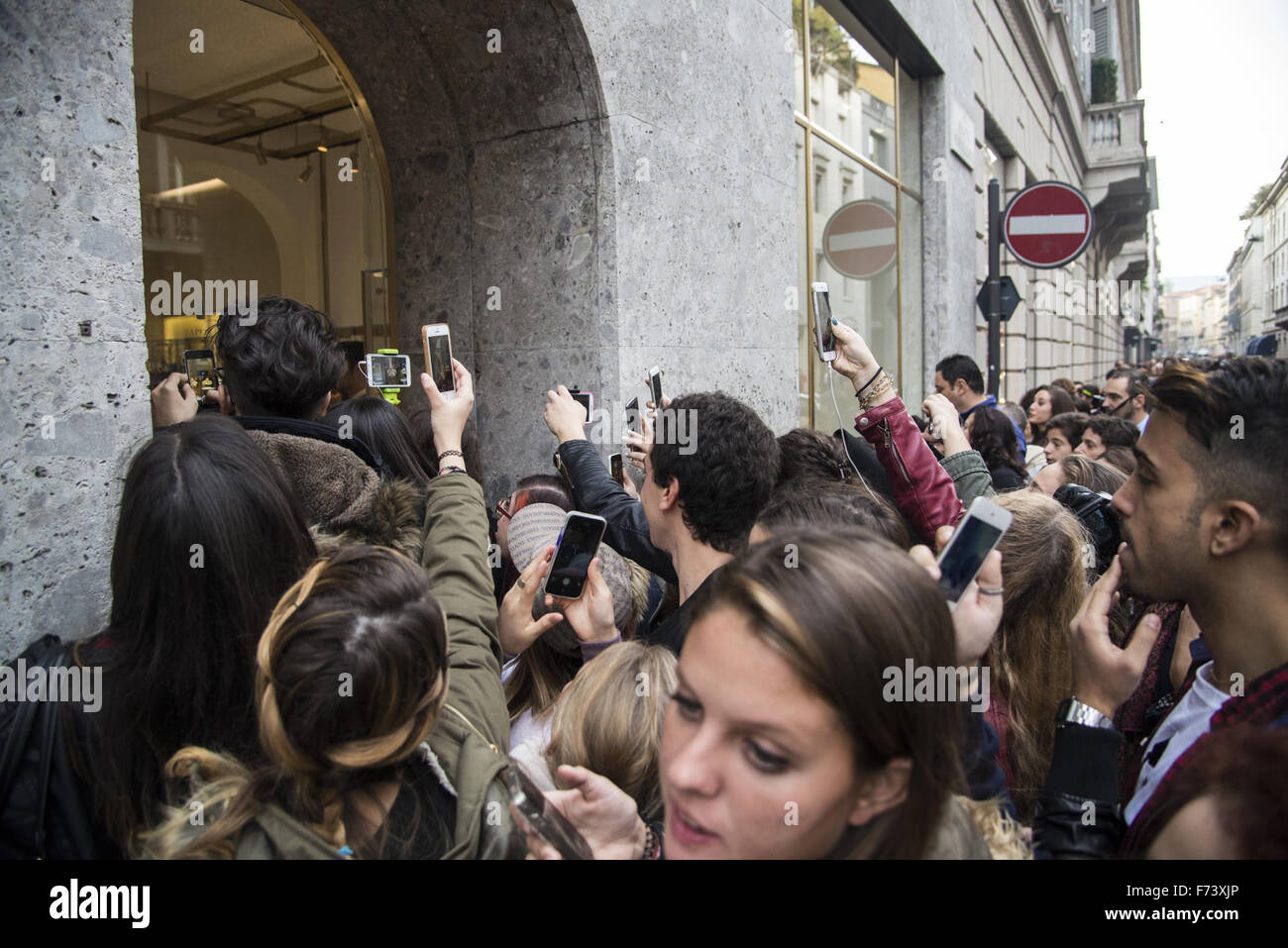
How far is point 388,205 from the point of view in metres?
4.34

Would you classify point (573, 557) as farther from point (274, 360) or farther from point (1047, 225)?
point (1047, 225)

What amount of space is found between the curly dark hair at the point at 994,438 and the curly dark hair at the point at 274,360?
3781 millimetres

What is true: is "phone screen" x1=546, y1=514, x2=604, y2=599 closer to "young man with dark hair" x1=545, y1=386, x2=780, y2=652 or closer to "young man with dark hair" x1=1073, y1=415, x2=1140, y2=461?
"young man with dark hair" x1=545, y1=386, x2=780, y2=652

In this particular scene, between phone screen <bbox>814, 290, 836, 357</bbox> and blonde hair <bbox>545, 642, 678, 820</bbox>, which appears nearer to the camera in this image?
blonde hair <bbox>545, 642, 678, 820</bbox>

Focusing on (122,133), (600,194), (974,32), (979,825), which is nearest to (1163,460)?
(979,825)

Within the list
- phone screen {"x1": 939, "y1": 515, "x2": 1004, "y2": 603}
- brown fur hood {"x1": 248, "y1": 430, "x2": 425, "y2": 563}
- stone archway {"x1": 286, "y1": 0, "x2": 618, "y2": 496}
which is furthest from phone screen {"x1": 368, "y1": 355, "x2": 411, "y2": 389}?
phone screen {"x1": 939, "y1": 515, "x2": 1004, "y2": 603}

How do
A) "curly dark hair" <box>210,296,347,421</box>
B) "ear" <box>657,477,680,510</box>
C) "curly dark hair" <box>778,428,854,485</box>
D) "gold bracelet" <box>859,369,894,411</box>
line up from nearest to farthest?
"curly dark hair" <box>210,296,347,421</box>
"ear" <box>657,477,680,510</box>
"gold bracelet" <box>859,369,894,411</box>
"curly dark hair" <box>778,428,854,485</box>

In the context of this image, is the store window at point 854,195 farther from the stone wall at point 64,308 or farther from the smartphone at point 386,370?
the stone wall at point 64,308

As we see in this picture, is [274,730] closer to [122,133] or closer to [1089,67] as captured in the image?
[122,133]

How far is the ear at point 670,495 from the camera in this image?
2.52 metres

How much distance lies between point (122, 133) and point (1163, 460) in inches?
97.6

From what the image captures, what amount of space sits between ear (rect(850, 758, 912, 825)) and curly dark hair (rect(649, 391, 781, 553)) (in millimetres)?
1318

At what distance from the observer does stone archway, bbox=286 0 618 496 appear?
384cm

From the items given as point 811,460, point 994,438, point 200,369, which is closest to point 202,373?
point 200,369
